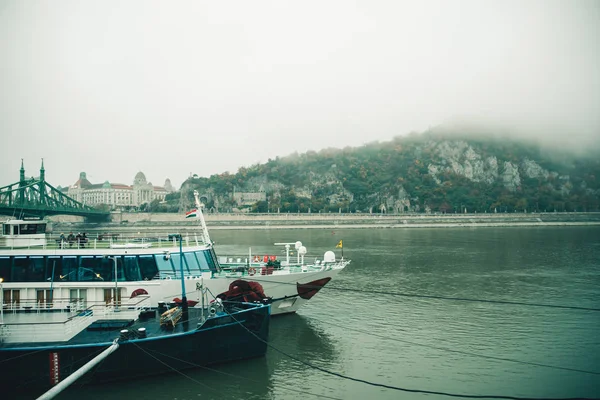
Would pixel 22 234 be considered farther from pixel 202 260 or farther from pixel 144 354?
pixel 144 354

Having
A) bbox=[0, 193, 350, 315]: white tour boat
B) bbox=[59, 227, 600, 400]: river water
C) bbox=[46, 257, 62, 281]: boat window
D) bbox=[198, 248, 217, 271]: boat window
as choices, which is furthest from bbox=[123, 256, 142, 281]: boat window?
bbox=[59, 227, 600, 400]: river water

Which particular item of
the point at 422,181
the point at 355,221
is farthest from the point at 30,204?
the point at 422,181

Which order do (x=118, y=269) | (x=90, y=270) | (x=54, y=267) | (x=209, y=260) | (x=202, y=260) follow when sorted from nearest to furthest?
(x=54, y=267), (x=90, y=270), (x=118, y=269), (x=202, y=260), (x=209, y=260)

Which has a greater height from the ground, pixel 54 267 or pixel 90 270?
pixel 54 267

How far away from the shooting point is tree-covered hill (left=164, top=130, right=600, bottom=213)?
15575 cm

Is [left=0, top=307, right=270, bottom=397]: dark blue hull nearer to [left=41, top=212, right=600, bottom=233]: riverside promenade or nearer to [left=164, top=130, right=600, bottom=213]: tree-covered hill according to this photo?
[left=41, top=212, right=600, bottom=233]: riverside promenade

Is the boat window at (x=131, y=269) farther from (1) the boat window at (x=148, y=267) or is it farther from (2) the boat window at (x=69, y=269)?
(2) the boat window at (x=69, y=269)

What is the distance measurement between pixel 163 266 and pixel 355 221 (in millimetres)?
98200

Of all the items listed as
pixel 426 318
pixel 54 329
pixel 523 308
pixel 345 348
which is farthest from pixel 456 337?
pixel 54 329

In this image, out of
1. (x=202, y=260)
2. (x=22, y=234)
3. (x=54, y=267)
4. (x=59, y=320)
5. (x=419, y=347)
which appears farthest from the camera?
(x=202, y=260)

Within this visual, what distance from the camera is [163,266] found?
18516mm

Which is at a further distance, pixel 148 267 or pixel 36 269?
pixel 148 267

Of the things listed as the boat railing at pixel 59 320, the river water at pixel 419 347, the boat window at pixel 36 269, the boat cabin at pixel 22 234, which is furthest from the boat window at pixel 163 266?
the boat cabin at pixel 22 234

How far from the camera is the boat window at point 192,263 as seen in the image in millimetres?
19156
